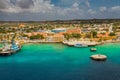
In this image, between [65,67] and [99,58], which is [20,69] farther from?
[99,58]

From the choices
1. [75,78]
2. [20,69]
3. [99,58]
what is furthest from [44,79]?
[99,58]

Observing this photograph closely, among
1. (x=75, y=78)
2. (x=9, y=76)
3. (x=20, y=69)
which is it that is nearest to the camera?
(x=75, y=78)

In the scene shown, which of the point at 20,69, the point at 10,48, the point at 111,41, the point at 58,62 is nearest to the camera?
the point at 20,69

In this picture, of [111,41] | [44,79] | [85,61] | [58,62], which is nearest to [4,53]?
[58,62]

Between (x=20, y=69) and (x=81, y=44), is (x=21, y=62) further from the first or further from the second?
(x=81, y=44)

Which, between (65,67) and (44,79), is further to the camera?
(65,67)

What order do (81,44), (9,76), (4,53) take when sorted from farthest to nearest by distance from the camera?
1. (81,44)
2. (4,53)
3. (9,76)

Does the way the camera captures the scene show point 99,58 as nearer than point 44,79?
No

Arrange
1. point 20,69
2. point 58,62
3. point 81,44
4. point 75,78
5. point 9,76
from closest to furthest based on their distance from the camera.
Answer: point 75,78
point 9,76
point 20,69
point 58,62
point 81,44
